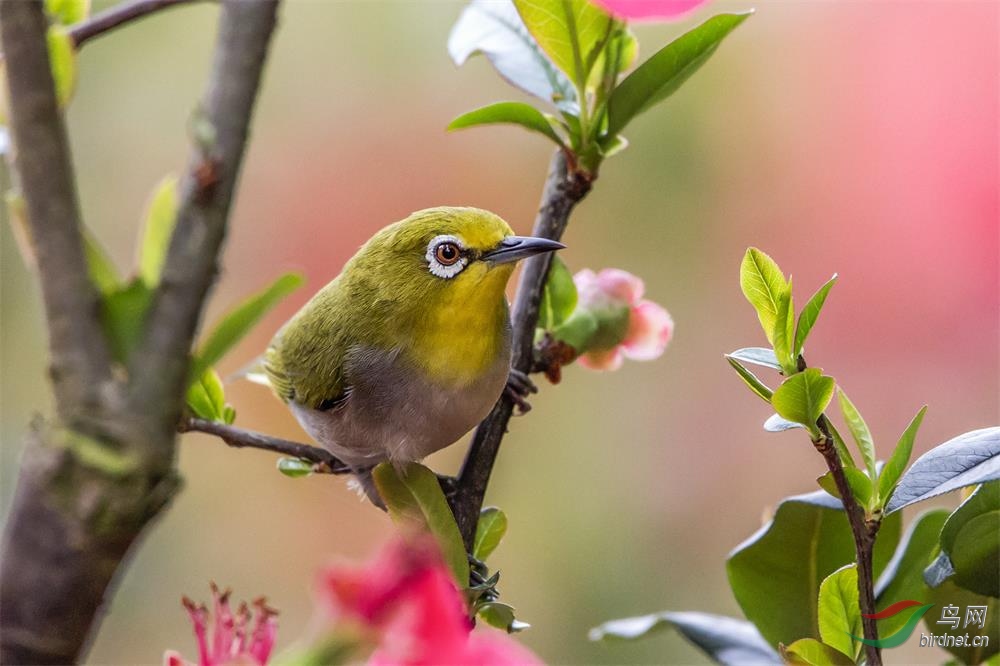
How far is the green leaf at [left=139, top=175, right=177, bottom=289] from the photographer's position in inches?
21.5

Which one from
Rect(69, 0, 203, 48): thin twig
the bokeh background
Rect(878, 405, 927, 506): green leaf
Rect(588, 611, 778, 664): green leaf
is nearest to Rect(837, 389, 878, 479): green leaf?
Rect(878, 405, 927, 506): green leaf

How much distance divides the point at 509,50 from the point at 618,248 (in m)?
1.77

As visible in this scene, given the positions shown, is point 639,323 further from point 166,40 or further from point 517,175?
point 166,40

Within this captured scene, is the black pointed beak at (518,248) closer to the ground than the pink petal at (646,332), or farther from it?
farther from it

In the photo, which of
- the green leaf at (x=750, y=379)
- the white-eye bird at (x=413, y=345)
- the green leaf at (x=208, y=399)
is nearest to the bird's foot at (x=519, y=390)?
the white-eye bird at (x=413, y=345)

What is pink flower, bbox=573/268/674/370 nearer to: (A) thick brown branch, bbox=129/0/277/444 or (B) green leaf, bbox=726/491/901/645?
(B) green leaf, bbox=726/491/901/645

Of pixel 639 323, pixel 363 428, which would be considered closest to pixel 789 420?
pixel 639 323

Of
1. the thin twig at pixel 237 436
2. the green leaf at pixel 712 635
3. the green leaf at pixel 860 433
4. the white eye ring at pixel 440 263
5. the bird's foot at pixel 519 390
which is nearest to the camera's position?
the green leaf at pixel 860 433

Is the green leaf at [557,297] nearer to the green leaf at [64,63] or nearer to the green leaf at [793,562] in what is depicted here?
the green leaf at [793,562]

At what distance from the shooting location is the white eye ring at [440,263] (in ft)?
4.95

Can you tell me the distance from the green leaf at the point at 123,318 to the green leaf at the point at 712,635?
2.52 feet

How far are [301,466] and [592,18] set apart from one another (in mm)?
574

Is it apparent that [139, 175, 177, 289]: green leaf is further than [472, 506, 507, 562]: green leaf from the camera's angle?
No

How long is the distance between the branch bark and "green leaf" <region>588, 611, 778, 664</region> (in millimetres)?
743
